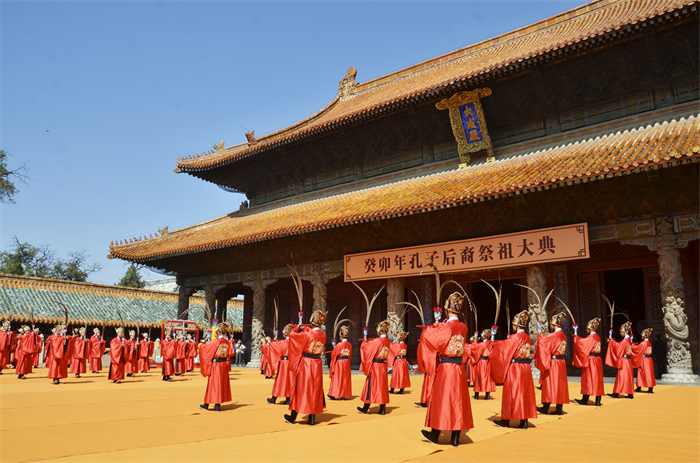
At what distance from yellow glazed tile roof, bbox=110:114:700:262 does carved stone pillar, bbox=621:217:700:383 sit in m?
1.76

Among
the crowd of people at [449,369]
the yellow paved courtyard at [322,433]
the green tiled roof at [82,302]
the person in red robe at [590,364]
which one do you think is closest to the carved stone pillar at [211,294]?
the green tiled roof at [82,302]

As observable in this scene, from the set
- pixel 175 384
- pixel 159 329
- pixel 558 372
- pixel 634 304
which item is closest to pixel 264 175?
pixel 175 384

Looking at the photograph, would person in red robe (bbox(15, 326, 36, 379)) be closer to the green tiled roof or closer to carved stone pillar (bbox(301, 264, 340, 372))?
the green tiled roof

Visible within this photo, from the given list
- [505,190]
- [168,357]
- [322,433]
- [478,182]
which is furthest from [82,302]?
[322,433]

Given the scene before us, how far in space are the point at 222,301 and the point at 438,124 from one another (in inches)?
444

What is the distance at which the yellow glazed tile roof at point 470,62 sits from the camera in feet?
37.9

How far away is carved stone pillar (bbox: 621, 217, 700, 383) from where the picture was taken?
9.80 meters

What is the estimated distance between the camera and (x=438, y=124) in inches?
571

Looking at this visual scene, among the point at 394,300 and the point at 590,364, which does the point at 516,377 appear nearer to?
the point at 590,364

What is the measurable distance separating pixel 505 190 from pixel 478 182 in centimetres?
142

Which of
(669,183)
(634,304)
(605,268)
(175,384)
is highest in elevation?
(669,183)

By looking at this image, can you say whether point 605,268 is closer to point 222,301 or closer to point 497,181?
point 497,181

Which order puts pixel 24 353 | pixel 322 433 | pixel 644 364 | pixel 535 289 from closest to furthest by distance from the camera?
1. pixel 322 433
2. pixel 644 364
3. pixel 535 289
4. pixel 24 353

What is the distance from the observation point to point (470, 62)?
1648 cm
